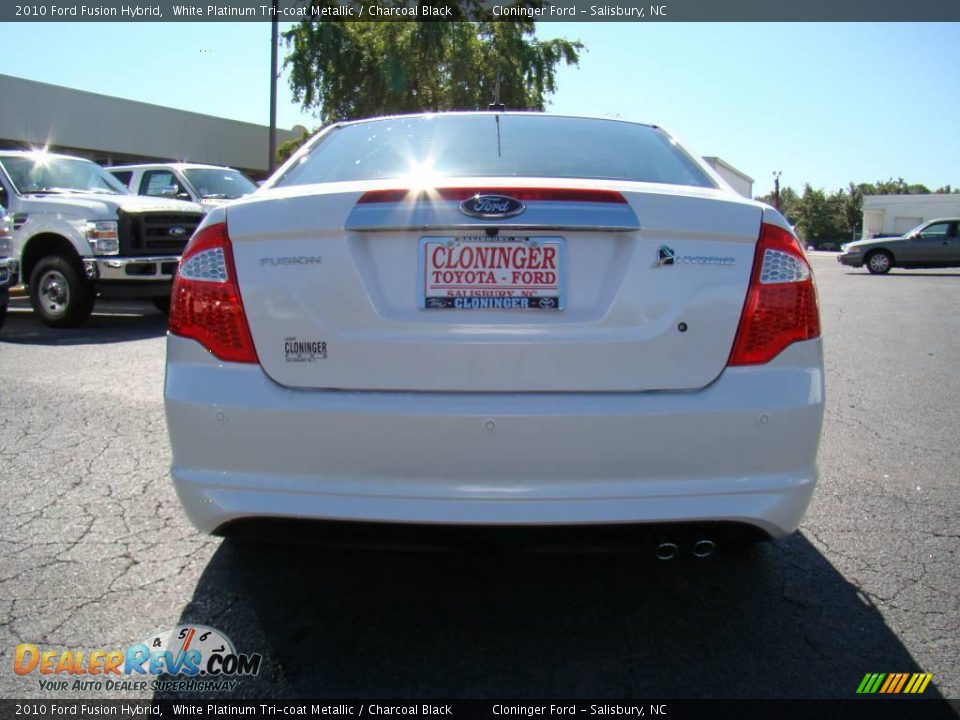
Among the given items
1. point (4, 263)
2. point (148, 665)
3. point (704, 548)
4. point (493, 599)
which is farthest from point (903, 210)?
point (148, 665)

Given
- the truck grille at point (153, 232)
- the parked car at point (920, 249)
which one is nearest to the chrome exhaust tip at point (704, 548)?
the truck grille at point (153, 232)

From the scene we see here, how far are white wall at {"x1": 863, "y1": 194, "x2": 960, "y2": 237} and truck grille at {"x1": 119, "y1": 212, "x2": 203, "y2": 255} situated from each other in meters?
72.5

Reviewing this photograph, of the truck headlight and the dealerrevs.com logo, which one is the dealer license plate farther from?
the truck headlight

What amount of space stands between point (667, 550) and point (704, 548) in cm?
12

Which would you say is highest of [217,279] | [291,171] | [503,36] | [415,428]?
[503,36]

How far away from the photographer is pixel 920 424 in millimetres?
5316

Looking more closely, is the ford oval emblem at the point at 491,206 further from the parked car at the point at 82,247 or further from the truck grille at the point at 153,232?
the truck grille at the point at 153,232

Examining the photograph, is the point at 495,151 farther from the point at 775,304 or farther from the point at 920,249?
the point at 920,249

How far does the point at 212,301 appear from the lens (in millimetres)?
2375

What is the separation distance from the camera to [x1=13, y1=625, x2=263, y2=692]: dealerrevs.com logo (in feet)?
7.59

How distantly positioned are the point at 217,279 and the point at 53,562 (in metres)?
1.44

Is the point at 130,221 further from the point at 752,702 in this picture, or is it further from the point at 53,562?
the point at 752,702

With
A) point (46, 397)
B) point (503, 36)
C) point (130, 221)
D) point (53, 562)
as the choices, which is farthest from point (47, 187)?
point (503, 36)

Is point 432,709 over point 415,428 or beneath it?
beneath
